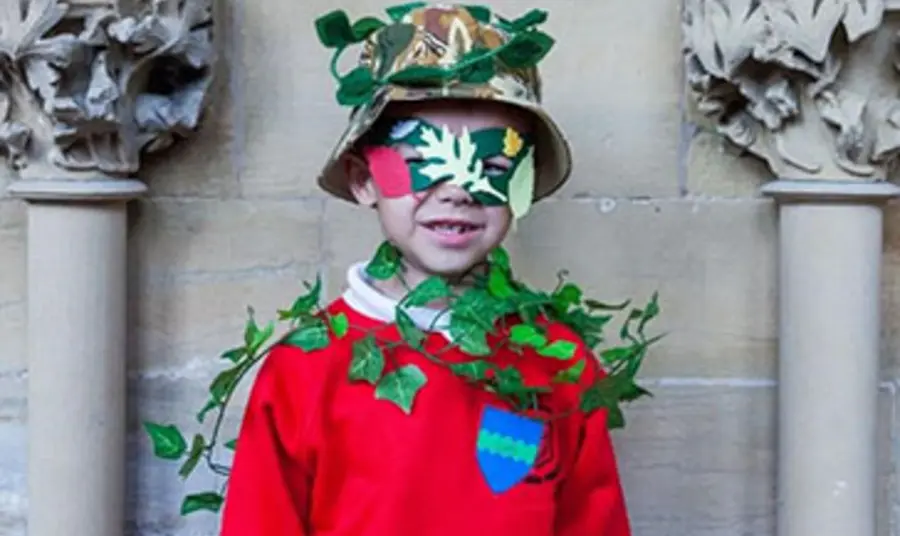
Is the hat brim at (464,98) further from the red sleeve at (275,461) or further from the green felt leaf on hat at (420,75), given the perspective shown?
the red sleeve at (275,461)

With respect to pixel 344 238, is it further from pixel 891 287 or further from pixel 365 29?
pixel 891 287

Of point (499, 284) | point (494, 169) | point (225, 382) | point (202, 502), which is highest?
point (494, 169)

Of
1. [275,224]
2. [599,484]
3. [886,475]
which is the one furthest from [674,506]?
[275,224]

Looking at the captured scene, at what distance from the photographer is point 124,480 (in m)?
1.69

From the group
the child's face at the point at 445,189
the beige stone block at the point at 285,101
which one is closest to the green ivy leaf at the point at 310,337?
the child's face at the point at 445,189

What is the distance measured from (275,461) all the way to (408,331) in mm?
163

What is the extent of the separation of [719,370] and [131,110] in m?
0.73

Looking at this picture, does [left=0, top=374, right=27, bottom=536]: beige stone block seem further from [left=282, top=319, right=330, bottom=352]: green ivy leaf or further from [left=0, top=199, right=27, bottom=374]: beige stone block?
[left=282, top=319, right=330, bottom=352]: green ivy leaf

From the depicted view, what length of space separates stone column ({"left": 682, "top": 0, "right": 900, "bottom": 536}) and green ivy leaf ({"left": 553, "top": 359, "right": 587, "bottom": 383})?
40cm

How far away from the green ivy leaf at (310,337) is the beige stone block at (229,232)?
1.30ft

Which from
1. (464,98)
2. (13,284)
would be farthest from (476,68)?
(13,284)

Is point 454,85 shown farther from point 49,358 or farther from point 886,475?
point 886,475

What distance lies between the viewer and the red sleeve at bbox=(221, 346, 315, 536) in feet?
4.25

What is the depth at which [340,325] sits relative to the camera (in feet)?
4.31
